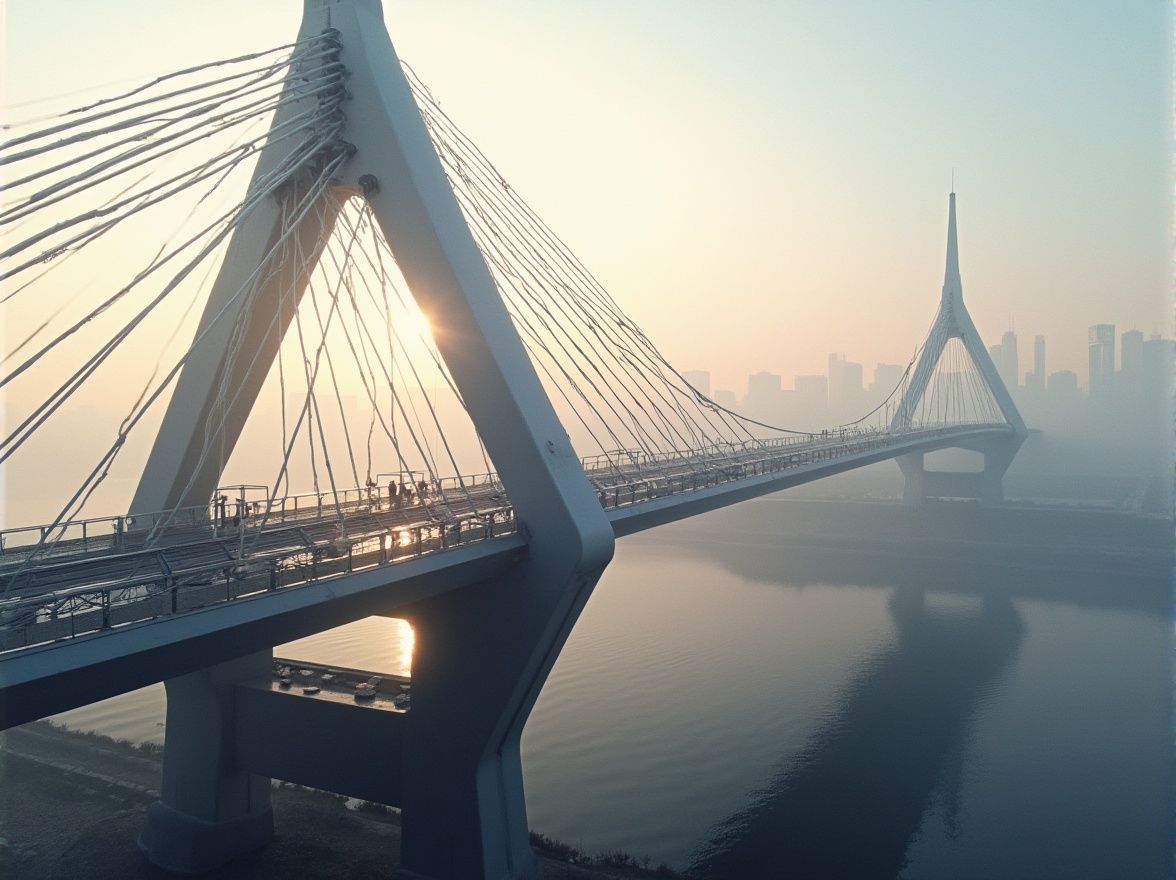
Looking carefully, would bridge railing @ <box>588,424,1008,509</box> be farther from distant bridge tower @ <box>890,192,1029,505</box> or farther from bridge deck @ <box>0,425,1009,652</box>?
distant bridge tower @ <box>890,192,1029,505</box>

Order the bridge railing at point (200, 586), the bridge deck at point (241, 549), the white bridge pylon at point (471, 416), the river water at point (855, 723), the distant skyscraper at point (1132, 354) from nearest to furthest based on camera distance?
the bridge railing at point (200, 586) → the bridge deck at point (241, 549) → the white bridge pylon at point (471, 416) → the river water at point (855, 723) → the distant skyscraper at point (1132, 354)

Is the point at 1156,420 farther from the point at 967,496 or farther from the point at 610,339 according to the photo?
the point at 610,339

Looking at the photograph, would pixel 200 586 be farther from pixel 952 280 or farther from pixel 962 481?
pixel 952 280

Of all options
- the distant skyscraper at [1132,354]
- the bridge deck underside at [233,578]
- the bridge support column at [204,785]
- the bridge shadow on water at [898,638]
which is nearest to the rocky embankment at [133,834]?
the bridge support column at [204,785]

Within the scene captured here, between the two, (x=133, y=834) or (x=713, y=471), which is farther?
(x=713, y=471)

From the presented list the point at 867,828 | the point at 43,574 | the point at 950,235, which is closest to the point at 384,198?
the point at 43,574

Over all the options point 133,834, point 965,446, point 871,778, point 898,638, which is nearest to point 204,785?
point 133,834

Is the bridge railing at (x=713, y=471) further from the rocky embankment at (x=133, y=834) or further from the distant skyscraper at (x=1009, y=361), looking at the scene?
the distant skyscraper at (x=1009, y=361)

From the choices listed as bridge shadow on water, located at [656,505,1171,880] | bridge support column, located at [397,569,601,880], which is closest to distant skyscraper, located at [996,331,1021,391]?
bridge shadow on water, located at [656,505,1171,880]
